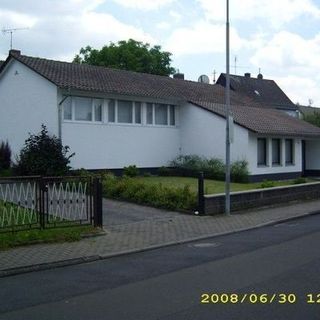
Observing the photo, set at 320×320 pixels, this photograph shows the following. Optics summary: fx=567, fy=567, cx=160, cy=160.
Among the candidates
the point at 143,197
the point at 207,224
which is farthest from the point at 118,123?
the point at 207,224

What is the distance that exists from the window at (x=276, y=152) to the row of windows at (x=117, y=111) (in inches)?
241

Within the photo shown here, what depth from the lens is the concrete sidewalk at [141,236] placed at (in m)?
10.4

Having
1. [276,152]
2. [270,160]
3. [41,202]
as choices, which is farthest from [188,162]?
[41,202]

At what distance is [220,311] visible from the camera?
659 centimetres

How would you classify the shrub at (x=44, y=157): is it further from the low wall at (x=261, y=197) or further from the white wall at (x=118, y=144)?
the low wall at (x=261, y=197)

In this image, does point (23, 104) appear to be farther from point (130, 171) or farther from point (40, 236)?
point (40, 236)

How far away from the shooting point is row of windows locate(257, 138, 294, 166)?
31922 millimetres

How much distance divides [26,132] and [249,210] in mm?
13227

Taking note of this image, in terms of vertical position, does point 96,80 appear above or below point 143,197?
above

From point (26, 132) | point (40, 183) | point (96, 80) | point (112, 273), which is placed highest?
point (96, 80)

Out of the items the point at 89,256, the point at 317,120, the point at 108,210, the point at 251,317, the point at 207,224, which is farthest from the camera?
the point at 317,120

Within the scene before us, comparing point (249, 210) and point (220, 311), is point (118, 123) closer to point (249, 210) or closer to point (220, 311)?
point (249, 210)

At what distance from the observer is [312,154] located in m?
38.6
